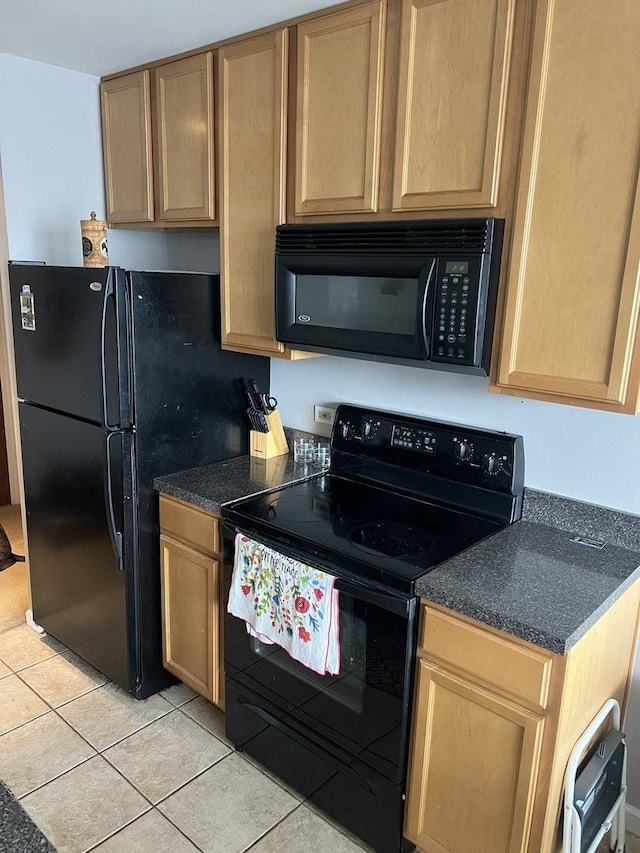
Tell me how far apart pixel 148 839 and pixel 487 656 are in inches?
46.2

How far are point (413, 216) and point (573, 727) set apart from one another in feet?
4.42

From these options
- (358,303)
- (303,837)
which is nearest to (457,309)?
(358,303)

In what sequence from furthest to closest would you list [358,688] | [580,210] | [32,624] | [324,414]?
[32,624] → [324,414] → [358,688] → [580,210]

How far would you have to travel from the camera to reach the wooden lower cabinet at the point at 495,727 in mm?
1420

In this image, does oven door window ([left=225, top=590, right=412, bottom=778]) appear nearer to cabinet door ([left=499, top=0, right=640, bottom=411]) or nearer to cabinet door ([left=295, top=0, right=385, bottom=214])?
cabinet door ([left=499, top=0, right=640, bottom=411])

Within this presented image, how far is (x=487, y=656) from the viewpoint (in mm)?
1474

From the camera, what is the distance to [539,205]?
1.51 m

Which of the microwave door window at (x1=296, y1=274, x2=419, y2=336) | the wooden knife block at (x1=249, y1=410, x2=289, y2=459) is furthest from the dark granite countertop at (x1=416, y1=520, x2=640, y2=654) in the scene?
the wooden knife block at (x1=249, y1=410, x2=289, y2=459)

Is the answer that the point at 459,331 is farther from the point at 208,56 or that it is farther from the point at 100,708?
the point at 100,708

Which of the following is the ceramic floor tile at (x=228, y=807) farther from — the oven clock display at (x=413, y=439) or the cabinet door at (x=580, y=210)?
the cabinet door at (x=580, y=210)

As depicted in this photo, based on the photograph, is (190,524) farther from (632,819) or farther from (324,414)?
(632,819)

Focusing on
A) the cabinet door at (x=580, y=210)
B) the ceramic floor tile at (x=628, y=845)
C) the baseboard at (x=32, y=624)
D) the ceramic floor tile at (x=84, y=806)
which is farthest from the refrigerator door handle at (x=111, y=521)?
the ceramic floor tile at (x=628, y=845)

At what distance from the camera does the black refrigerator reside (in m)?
2.16

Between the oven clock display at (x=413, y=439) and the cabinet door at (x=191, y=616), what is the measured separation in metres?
0.74
